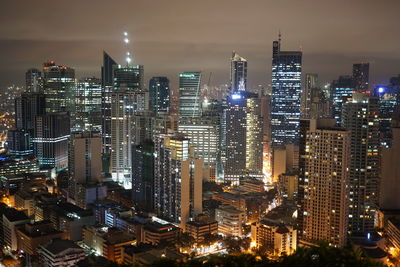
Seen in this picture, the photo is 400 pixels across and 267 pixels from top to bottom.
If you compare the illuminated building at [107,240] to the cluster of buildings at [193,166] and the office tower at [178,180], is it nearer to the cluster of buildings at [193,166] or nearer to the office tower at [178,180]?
the cluster of buildings at [193,166]

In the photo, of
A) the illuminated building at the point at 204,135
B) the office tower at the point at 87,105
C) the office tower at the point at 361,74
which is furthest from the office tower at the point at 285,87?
the office tower at the point at 87,105

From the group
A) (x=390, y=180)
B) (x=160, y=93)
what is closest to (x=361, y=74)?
(x=160, y=93)

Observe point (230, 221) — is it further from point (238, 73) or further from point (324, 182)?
point (238, 73)

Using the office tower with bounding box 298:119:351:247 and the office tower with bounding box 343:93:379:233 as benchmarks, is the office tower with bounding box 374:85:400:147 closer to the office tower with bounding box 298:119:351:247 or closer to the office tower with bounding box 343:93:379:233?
the office tower with bounding box 343:93:379:233

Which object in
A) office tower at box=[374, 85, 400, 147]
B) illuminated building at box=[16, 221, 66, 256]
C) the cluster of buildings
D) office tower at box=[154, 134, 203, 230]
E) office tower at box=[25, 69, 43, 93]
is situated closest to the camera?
the cluster of buildings

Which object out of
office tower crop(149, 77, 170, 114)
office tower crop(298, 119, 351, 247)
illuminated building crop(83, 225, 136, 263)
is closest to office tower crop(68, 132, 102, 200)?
illuminated building crop(83, 225, 136, 263)
